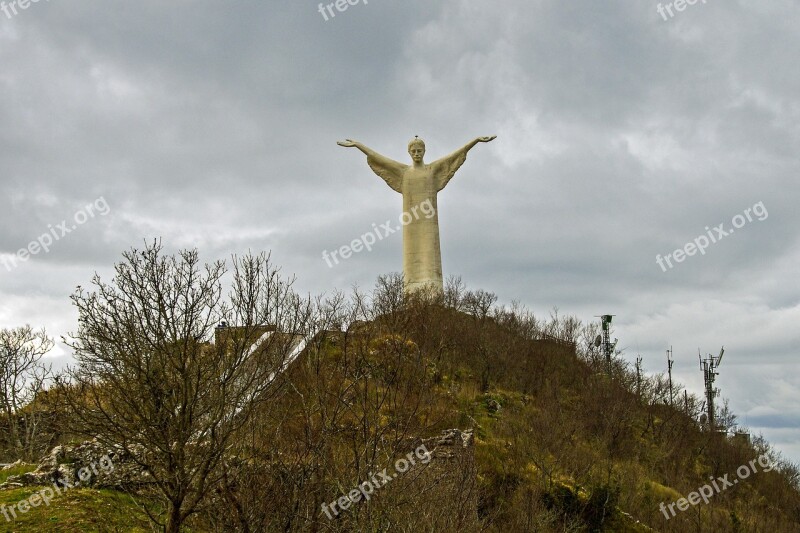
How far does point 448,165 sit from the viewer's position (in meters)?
30.0

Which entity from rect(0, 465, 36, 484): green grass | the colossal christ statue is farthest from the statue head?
rect(0, 465, 36, 484): green grass

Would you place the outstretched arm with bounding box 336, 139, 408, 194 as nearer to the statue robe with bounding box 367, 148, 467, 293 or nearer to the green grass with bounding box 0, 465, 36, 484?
the statue robe with bounding box 367, 148, 467, 293

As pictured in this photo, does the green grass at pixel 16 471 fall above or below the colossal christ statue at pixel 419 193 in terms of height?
below

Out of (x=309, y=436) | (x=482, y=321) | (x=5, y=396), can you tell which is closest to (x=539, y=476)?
(x=309, y=436)

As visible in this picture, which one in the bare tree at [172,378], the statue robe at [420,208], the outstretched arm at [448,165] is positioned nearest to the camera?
the bare tree at [172,378]

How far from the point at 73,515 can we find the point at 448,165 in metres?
21.5

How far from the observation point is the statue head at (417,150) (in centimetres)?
3031

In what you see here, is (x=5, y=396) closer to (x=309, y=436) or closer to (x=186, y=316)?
(x=186, y=316)

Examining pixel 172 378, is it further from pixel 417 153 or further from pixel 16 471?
pixel 417 153

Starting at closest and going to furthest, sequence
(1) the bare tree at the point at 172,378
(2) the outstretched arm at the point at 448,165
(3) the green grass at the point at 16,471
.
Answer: (1) the bare tree at the point at 172,378
(3) the green grass at the point at 16,471
(2) the outstretched arm at the point at 448,165

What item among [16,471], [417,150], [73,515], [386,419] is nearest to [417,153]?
[417,150]

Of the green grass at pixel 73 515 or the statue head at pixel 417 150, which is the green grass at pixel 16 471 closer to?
the green grass at pixel 73 515

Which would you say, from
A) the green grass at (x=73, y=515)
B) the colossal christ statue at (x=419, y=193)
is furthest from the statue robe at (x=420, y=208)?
the green grass at (x=73, y=515)

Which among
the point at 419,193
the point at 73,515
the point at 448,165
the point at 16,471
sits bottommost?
the point at 73,515
